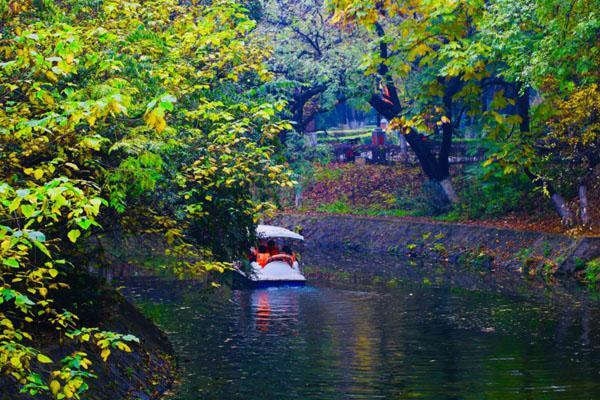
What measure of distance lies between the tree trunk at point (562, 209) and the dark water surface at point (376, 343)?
751cm

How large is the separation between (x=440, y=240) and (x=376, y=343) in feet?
62.7

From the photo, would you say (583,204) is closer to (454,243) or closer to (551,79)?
(454,243)

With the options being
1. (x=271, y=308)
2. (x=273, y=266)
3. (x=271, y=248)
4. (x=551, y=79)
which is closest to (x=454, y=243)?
(x=271, y=248)

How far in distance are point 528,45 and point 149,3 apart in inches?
649

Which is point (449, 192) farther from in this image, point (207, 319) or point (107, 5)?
point (107, 5)

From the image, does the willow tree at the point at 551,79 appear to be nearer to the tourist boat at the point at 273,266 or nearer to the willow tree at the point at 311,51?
the willow tree at the point at 311,51

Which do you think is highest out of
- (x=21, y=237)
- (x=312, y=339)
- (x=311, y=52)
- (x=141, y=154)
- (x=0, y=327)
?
(x=311, y=52)

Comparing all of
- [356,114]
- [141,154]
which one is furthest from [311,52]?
[356,114]

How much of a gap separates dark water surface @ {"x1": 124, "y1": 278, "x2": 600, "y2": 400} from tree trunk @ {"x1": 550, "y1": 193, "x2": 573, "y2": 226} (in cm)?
751

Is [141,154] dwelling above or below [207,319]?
above

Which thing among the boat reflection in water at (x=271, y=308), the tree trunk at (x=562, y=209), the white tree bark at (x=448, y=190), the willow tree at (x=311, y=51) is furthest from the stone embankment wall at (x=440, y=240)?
the willow tree at (x=311, y=51)

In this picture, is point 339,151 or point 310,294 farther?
point 339,151

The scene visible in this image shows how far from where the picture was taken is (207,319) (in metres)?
25.1

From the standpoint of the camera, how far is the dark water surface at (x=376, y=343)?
672 inches
